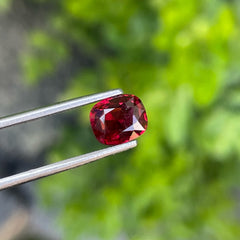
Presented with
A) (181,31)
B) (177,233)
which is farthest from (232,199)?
(181,31)

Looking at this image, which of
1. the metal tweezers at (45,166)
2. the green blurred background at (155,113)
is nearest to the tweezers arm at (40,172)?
the metal tweezers at (45,166)

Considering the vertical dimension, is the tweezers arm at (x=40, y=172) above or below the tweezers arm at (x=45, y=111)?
below

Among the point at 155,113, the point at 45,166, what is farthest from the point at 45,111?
the point at 155,113

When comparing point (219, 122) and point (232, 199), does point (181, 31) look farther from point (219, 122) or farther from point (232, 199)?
point (232, 199)

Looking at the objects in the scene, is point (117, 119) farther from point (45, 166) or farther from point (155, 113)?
point (155, 113)

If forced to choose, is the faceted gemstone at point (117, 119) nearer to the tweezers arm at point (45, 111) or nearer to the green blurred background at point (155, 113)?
the tweezers arm at point (45, 111)

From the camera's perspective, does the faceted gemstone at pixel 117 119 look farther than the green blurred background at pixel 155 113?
No
